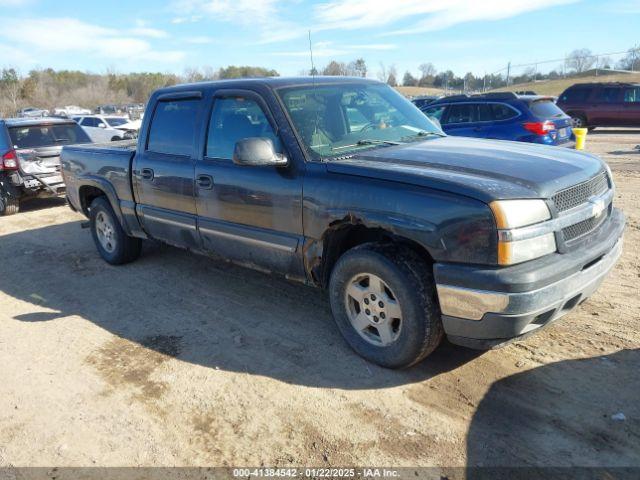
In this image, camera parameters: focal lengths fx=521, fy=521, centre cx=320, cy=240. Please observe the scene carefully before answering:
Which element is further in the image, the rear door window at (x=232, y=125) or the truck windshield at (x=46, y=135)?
the truck windshield at (x=46, y=135)

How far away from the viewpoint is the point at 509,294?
283cm

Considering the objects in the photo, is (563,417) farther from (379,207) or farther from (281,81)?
(281,81)

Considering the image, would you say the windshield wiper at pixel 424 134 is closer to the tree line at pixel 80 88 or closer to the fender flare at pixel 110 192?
the fender flare at pixel 110 192

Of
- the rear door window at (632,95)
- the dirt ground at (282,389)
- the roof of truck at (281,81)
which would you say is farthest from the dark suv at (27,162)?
the rear door window at (632,95)

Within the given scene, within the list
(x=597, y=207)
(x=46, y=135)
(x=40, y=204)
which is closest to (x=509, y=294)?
(x=597, y=207)

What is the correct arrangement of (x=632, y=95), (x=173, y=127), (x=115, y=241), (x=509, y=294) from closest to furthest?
(x=509, y=294), (x=173, y=127), (x=115, y=241), (x=632, y=95)

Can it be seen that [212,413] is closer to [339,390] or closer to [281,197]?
[339,390]

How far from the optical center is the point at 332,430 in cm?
301

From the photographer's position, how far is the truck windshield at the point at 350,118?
3896 millimetres

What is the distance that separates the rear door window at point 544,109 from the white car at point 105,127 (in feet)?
42.0

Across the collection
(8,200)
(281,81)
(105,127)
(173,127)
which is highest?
(281,81)

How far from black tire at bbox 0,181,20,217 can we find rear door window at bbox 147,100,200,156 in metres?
5.60

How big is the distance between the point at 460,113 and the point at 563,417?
28.9 feet

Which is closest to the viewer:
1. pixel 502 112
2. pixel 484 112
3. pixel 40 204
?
pixel 502 112
